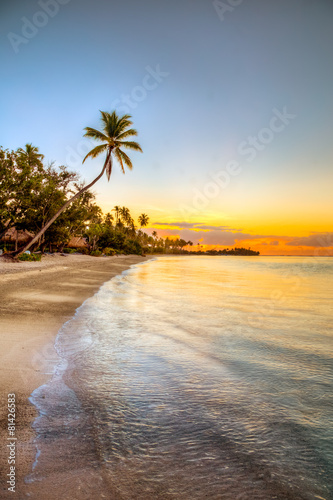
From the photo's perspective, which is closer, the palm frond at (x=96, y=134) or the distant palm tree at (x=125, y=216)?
the palm frond at (x=96, y=134)

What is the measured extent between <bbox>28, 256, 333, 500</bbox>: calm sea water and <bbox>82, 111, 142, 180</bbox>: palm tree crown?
66.2ft

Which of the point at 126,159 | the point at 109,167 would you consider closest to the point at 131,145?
the point at 126,159

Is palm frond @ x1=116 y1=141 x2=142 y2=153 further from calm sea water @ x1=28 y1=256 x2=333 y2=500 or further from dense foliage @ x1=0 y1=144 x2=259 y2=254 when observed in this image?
calm sea water @ x1=28 y1=256 x2=333 y2=500

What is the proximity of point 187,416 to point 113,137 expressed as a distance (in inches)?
951

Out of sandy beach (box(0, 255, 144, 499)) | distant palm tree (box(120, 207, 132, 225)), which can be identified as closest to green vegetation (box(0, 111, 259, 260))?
sandy beach (box(0, 255, 144, 499))

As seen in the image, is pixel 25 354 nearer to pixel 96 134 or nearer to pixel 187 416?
pixel 187 416

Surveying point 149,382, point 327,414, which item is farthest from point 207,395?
point 327,414

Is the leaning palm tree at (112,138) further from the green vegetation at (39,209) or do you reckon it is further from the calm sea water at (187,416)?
the calm sea water at (187,416)

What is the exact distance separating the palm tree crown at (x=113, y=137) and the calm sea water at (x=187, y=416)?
2016 cm

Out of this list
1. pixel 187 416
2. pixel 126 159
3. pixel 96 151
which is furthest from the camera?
pixel 126 159

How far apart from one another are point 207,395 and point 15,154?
72.9 feet

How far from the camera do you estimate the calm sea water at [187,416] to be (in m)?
1.79

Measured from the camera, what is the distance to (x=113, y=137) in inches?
928

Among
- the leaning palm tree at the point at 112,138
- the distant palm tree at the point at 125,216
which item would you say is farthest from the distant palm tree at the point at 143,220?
the leaning palm tree at the point at 112,138
